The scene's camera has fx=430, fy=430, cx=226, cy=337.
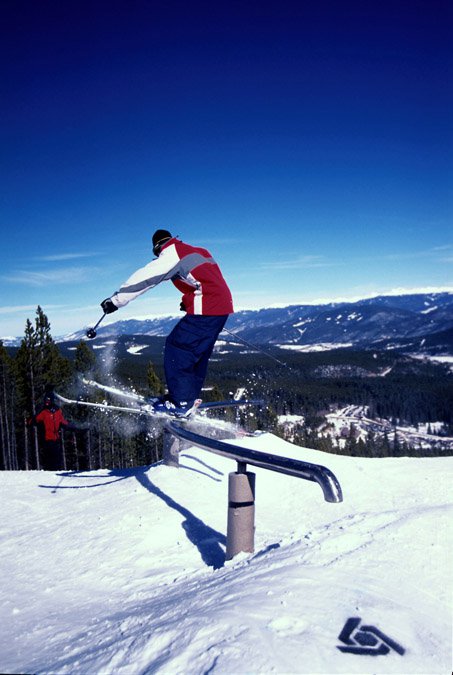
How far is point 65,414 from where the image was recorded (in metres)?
36.4

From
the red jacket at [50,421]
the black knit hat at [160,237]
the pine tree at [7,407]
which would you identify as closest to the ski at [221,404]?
the black knit hat at [160,237]

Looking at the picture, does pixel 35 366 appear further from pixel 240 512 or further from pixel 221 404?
pixel 240 512

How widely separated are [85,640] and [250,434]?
6.46 metres

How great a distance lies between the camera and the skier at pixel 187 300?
16.4ft

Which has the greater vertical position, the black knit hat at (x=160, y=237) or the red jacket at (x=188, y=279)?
the black knit hat at (x=160, y=237)

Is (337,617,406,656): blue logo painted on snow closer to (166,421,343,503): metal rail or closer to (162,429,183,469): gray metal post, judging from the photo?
(166,421,343,503): metal rail

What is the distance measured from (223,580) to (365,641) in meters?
1.31

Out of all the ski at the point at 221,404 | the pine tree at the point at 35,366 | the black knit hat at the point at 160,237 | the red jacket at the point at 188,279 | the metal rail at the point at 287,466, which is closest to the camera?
the metal rail at the point at 287,466

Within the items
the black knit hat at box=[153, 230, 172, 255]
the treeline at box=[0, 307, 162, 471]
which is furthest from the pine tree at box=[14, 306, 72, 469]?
the black knit hat at box=[153, 230, 172, 255]

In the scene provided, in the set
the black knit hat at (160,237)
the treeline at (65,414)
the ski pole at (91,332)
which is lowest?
the treeline at (65,414)

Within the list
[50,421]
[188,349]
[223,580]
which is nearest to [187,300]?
[188,349]

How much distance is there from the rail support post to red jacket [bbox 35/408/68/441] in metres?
9.11

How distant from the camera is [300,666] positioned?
1.77 meters

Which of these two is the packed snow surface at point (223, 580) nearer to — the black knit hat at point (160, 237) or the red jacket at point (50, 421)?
the black knit hat at point (160, 237)
